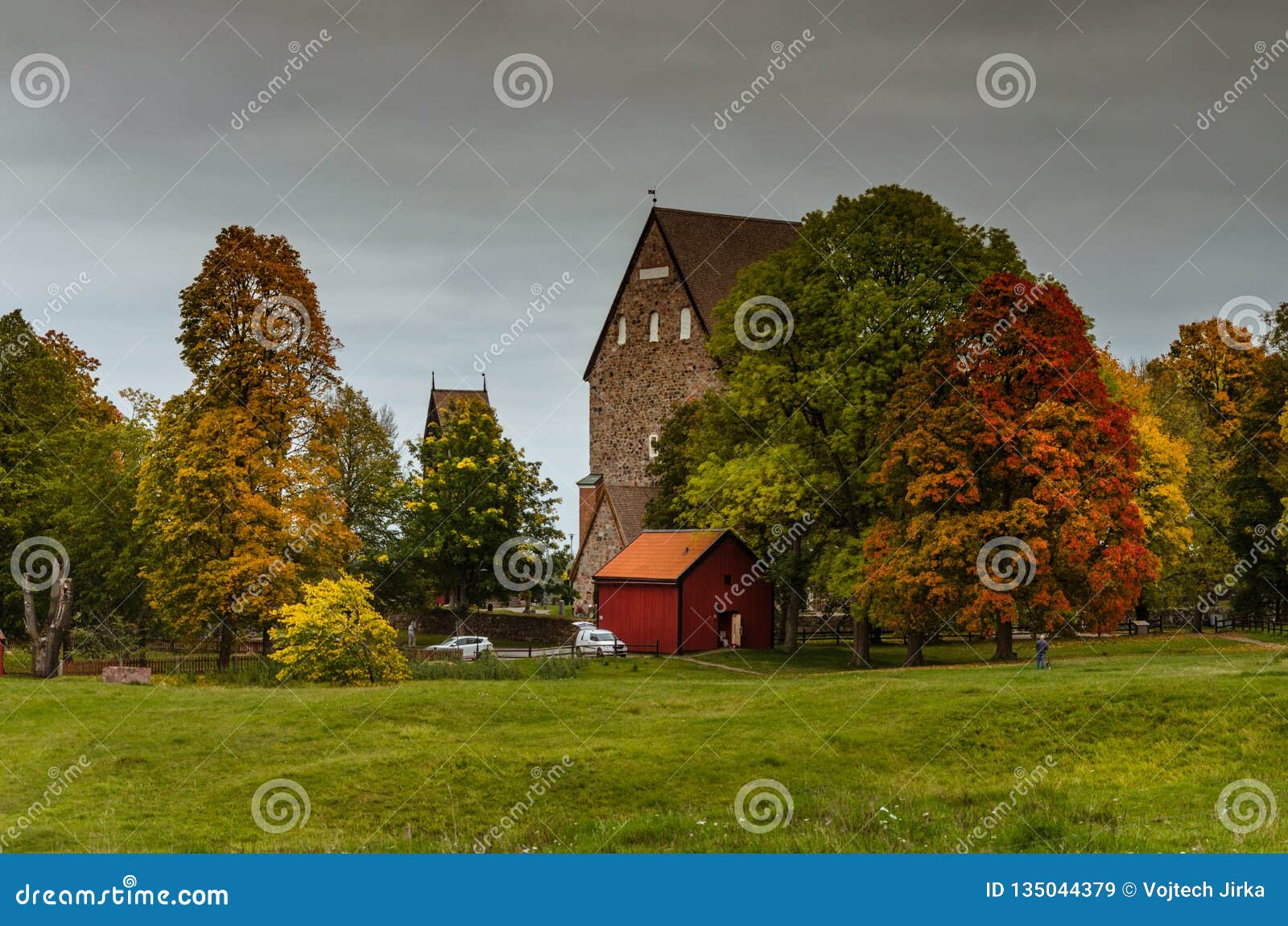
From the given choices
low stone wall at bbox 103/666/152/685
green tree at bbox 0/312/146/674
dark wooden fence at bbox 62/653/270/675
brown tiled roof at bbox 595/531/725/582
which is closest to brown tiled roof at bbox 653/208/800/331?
brown tiled roof at bbox 595/531/725/582

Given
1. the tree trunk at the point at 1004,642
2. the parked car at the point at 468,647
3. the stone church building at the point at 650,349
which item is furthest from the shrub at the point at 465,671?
the stone church building at the point at 650,349

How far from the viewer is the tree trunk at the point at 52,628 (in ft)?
119

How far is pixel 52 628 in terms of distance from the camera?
3712 centimetres

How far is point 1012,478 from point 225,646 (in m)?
21.7

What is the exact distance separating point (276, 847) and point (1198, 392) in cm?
5911

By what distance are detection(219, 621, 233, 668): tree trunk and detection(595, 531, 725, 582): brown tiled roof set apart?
1760 cm

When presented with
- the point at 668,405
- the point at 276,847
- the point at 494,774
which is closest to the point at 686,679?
the point at 494,774

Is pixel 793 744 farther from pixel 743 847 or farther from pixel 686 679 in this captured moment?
pixel 686 679

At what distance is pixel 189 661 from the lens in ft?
117

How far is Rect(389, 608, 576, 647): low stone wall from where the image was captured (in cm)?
5853

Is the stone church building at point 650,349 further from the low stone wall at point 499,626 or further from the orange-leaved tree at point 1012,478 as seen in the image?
the orange-leaved tree at point 1012,478

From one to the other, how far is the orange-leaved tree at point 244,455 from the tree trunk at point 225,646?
5 centimetres

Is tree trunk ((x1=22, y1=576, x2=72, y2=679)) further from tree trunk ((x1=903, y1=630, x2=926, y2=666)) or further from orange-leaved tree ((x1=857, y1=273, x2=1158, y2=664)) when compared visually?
tree trunk ((x1=903, y1=630, x2=926, y2=666))

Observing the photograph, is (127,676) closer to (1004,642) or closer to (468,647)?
(468,647)
